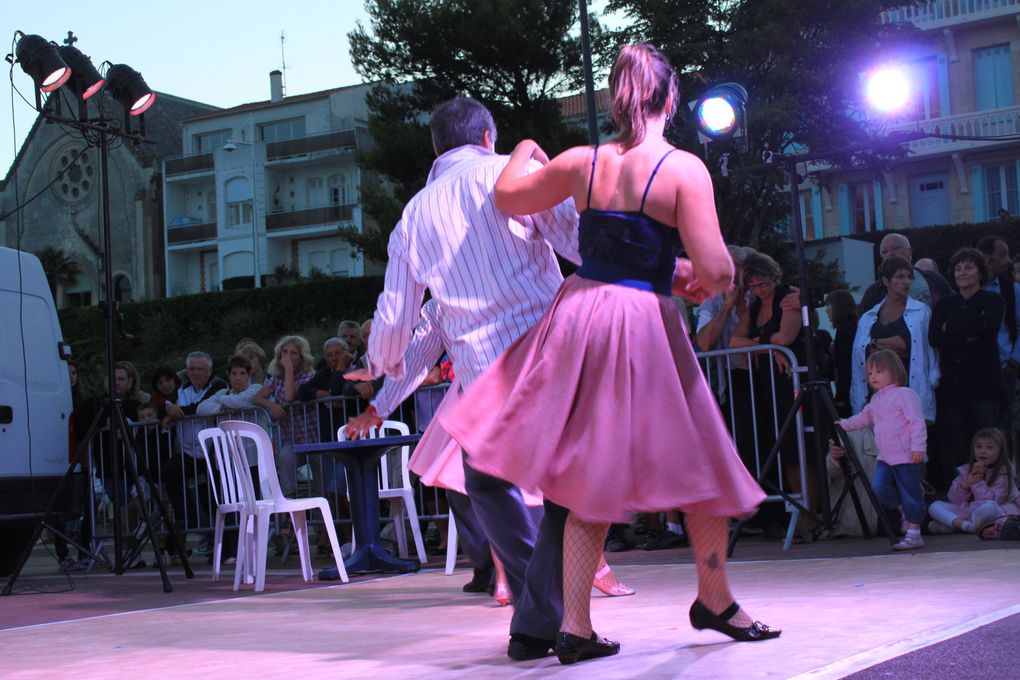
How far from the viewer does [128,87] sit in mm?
9180

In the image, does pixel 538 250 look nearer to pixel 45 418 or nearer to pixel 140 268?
pixel 45 418

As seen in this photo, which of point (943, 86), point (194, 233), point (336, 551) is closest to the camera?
point (336, 551)

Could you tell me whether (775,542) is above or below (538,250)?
below

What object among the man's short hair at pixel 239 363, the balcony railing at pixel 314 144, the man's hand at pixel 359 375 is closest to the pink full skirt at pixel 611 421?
the man's hand at pixel 359 375

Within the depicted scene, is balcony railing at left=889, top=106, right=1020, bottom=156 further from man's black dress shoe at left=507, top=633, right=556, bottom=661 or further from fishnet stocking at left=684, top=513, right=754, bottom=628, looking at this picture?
man's black dress shoe at left=507, top=633, right=556, bottom=661

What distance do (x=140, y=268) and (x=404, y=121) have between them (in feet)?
89.0

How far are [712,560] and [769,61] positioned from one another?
28.4 m

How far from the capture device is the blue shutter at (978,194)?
1578 inches

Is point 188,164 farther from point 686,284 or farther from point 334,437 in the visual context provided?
point 686,284

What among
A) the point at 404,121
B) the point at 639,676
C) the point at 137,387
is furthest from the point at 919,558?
the point at 404,121

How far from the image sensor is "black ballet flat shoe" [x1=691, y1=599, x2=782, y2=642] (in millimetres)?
3797

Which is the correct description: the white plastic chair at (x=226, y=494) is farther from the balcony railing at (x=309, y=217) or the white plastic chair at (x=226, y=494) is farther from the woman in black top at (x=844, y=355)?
the balcony railing at (x=309, y=217)

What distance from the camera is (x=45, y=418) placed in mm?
9867

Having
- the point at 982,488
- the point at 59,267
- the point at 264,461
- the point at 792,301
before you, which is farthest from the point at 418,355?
the point at 59,267
